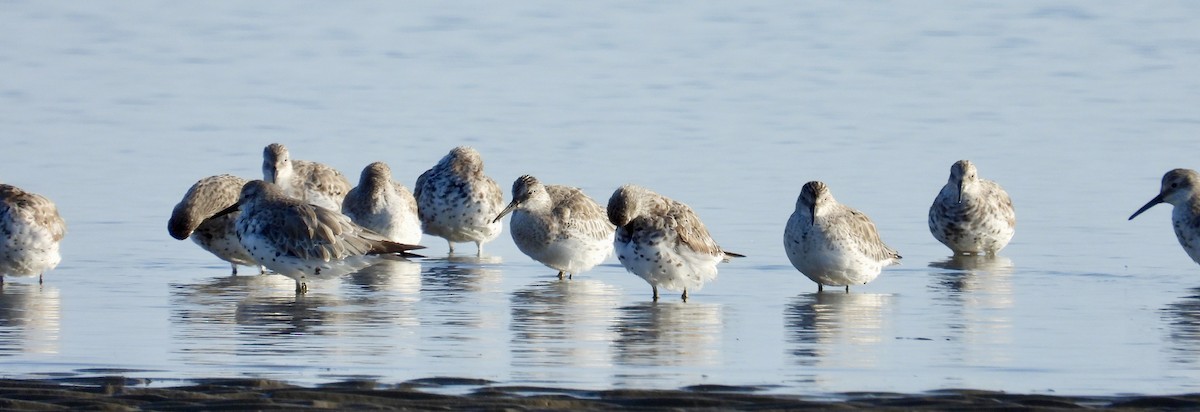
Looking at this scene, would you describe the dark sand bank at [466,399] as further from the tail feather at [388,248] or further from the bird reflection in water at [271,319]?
the tail feather at [388,248]

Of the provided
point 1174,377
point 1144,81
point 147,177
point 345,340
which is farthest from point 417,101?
point 1174,377

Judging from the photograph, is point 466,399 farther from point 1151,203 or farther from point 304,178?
point 304,178

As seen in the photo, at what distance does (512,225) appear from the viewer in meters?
15.2

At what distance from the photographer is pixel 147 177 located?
19766mm

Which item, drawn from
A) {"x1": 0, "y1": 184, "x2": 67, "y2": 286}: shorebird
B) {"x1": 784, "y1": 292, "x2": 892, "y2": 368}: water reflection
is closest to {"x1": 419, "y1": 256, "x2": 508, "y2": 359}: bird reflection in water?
{"x1": 784, "y1": 292, "x2": 892, "y2": 368}: water reflection

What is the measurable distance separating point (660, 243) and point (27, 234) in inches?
172

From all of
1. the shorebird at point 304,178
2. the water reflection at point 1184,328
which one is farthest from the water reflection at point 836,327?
the shorebird at point 304,178

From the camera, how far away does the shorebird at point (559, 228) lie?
48.3ft

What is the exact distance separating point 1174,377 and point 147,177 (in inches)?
479

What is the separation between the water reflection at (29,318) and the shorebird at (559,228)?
3.45 m

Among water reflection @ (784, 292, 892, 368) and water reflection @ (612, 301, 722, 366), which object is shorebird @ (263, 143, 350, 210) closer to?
water reflection @ (612, 301, 722, 366)

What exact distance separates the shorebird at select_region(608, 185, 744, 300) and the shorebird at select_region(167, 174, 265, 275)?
2873mm

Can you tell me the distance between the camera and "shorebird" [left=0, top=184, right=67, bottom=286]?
1375 centimetres

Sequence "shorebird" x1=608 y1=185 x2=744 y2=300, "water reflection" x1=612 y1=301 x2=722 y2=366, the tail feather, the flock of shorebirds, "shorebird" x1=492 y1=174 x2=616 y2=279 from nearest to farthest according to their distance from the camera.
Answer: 1. "water reflection" x1=612 y1=301 x2=722 y2=366
2. "shorebird" x1=608 y1=185 x2=744 y2=300
3. the flock of shorebirds
4. the tail feather
5. "shorebird" x1=492 y1=174 x2=616 y2=279
